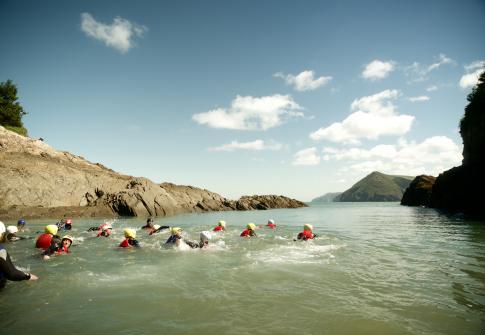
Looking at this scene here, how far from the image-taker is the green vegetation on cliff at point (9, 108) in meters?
53.0

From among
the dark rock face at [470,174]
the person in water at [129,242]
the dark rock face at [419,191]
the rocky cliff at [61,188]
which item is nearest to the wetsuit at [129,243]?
the person in water at [129,242]

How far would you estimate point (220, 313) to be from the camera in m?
7.34

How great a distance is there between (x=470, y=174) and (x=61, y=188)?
6592 centimetres

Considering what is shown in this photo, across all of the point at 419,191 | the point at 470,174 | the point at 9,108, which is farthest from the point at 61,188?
the point at 419,191

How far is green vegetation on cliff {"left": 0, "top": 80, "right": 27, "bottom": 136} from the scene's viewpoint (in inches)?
2088

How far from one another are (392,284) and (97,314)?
9.41 m

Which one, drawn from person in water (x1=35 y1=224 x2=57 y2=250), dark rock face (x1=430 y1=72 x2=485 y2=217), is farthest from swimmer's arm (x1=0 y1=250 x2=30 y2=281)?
dark rock face (x1=430 y1=72 x2=485 y2=217)

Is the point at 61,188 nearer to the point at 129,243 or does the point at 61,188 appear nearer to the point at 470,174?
the point at 129,243

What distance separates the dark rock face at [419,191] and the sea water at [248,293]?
2908 inches

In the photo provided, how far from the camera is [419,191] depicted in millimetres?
80500

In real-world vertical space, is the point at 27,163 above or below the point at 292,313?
above

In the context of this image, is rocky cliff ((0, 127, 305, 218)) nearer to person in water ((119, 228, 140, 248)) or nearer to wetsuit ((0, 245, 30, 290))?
person in water ((119, 228, 140, 248))

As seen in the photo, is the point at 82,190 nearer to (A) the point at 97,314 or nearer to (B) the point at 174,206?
(B) the point at 174,206

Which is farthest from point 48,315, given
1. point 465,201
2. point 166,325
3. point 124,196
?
point 465,201
